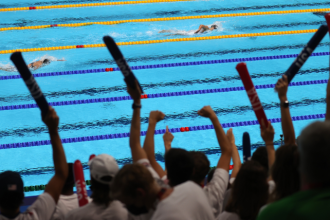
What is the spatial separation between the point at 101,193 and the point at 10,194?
1.22 feet

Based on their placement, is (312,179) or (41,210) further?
(41,210)

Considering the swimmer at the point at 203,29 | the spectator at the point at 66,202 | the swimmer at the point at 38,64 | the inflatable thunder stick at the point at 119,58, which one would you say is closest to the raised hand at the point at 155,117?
the inflatable thunder stick at the point at 119,58

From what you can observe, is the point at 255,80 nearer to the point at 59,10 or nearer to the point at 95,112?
the point at 95,112

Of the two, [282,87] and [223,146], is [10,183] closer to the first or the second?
[223,146]

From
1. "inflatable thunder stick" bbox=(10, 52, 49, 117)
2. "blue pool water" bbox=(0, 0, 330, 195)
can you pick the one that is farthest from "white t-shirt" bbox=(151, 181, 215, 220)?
"blue pool water" bbox=(0, 0, 330, 195)

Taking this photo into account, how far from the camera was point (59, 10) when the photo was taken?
Answer: 866 centimetres

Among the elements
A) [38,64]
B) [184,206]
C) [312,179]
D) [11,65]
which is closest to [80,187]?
[184,206]

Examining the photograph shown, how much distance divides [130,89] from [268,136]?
28.7 inches

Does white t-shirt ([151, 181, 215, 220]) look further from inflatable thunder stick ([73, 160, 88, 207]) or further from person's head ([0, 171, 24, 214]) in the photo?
person's head ([0, 171, 24, 214])

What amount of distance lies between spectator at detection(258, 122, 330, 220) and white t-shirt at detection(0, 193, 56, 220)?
1.03 meters

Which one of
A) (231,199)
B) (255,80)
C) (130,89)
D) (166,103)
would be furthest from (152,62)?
(231,199)

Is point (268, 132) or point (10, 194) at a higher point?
point (268, 132)

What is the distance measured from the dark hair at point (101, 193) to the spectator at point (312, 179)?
87 centimetres

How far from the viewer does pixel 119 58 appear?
6.40 ft
